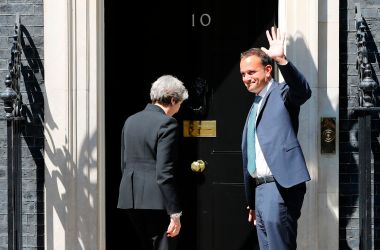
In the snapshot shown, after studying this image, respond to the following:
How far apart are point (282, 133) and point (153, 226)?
1.00 m

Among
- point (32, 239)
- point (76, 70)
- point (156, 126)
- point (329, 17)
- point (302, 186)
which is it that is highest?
point (329, 17)

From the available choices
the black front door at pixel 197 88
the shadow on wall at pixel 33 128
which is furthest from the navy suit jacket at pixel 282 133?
the shadow on wall at pixel 33 128

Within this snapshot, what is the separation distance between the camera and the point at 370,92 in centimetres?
531

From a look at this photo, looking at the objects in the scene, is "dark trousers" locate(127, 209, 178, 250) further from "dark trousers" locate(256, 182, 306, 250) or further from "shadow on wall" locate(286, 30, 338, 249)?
"shadow on wall" locate(286, 30, 338, 249)

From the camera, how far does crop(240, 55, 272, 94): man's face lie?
473 cm

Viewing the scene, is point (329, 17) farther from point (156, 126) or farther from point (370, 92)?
point (156, 126)

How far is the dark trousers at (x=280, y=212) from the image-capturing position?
4621mm

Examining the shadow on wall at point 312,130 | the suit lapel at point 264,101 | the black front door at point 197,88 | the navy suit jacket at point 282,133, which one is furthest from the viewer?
the black front door at point 197,88

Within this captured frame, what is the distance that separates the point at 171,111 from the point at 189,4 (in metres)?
1.55

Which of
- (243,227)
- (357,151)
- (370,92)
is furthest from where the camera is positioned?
(243,227)

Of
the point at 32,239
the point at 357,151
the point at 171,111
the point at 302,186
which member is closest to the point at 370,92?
the point at 357,151

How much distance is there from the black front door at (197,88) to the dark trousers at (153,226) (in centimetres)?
136

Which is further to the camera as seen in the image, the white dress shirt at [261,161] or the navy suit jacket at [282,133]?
the white dress shirt at [261,161]

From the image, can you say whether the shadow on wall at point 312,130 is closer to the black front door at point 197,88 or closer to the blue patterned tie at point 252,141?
the black front door at point 197,88
